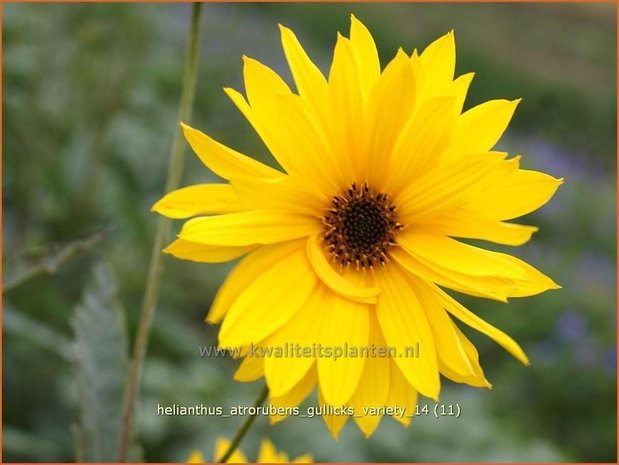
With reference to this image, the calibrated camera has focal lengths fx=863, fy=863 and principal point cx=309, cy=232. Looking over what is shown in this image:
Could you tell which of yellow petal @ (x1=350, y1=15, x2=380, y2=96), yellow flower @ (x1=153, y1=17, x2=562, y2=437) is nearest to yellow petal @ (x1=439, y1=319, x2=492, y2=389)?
yellow flower @ (x1=153, y1=17, x2=562, y2=437)

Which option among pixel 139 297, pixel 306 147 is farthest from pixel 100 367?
pixel 139 297

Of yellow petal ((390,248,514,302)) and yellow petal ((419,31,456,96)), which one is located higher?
yellow petal ((419,31,456,96))

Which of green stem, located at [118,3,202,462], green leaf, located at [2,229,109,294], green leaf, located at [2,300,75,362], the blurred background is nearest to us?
green stem, located at [118,3,202,462]

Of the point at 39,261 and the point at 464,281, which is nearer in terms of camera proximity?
the point at 464,281

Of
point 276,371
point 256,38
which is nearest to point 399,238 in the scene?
point 276,371

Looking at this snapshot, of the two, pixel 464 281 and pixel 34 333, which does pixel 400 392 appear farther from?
pixel 34 333

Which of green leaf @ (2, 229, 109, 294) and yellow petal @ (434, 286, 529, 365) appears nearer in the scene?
yellow petal @ (434, 286, 529, 365)

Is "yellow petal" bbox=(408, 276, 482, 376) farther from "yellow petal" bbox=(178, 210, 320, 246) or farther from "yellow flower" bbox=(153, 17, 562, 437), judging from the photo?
"yellow petal" bbox=(178, 210, 320, 246)
